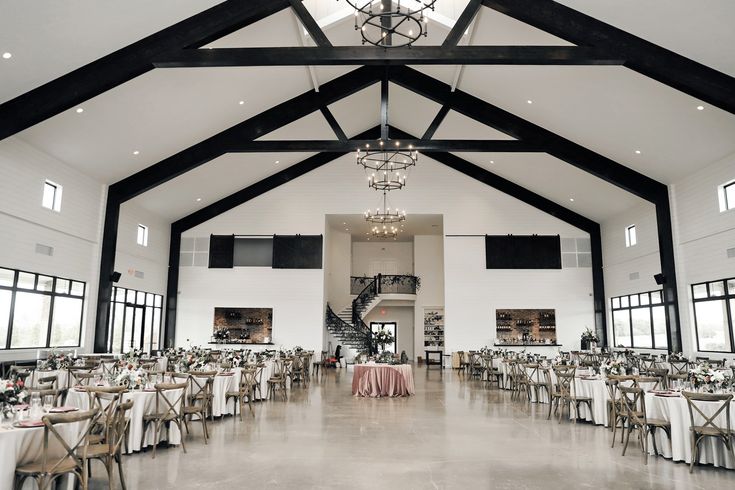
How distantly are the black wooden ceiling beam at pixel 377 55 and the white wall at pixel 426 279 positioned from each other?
13572 millimetres

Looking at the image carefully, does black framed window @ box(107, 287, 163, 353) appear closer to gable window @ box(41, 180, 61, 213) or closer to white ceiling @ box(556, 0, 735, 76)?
gable window @ box(41, 180, 61, 213)

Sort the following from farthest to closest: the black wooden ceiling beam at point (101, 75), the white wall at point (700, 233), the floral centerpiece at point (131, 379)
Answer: the white wall at point (700, 233), the black wooden ceiling beam at point (101, 75), the floral centerpiece at point (131, 379)

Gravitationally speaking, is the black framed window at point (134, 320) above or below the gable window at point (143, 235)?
below

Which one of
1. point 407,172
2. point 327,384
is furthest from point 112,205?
point 407,172

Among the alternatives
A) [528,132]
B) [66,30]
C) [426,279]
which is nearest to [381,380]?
[528,132]

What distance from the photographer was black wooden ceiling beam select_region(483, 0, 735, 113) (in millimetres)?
8562

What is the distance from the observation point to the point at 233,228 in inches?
715

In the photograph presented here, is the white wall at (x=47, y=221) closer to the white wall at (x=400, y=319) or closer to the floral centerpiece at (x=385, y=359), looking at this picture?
the floral centerpiece at (x=385, y=359)

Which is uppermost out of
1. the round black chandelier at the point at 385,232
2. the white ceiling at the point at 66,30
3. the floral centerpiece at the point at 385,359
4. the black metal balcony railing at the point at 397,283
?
the white ceiling at the point at 66,30

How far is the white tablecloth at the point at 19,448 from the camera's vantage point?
3826 mm

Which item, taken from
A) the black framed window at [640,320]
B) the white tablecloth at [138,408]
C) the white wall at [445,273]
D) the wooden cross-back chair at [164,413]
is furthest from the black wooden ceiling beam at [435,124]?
the white tablecloth at [138,408]

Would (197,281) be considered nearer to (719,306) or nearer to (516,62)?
(516,62)

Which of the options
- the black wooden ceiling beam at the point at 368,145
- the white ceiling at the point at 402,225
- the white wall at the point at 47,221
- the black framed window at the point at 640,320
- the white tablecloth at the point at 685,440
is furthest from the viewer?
the white ceiling at the point at 402,225

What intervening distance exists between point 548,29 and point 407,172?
9397mm
